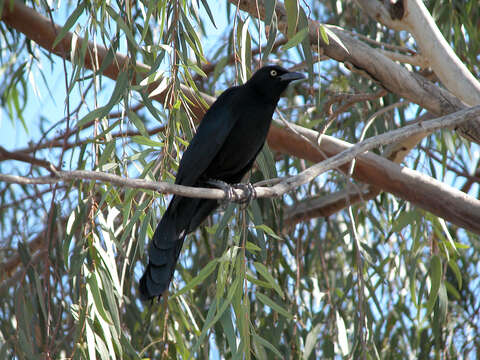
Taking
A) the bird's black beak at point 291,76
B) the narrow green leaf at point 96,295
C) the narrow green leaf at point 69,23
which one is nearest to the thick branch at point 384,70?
the bird's black beak at point 291,76

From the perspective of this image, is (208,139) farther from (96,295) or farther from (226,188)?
(96,295)

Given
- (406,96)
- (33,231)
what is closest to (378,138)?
(406,96)

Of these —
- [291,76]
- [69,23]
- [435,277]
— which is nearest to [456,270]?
[435,277]

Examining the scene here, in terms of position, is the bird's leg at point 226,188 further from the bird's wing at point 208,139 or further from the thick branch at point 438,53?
the thick branch at point 438,53

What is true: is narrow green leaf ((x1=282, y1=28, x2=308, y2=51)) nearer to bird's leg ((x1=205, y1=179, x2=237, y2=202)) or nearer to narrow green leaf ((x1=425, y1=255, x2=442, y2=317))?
bird's leg ((x1=205, y1=179, x2=237, y2=202))

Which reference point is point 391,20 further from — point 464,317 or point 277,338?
point 464,317

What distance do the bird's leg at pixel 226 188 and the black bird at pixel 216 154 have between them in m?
0.04

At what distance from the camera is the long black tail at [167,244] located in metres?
2.54

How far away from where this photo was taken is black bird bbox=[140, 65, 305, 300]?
8.57ft

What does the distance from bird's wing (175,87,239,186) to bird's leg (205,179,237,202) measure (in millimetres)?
109

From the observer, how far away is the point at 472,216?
289 centimetres

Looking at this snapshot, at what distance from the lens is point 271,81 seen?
304cm

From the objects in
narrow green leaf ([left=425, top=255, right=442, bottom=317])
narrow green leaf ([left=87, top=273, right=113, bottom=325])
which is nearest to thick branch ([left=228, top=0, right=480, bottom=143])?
narrow green leaf ([left=425, top=255, right=442, bottom=317])

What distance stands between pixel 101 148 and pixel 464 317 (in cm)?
244
